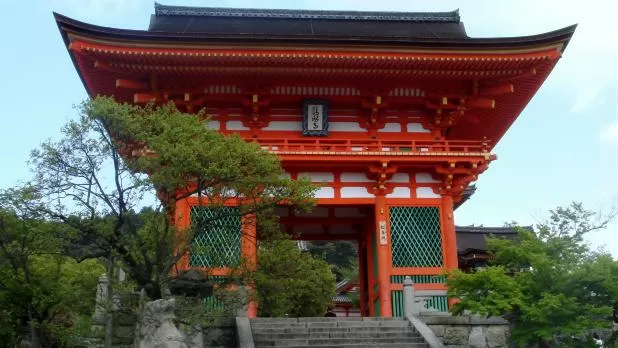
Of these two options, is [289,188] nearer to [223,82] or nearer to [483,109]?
[223,82]

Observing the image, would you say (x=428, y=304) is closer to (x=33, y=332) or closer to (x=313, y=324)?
(x=313, y=324)

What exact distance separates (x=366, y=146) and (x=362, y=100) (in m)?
1.34

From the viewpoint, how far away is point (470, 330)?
12.7 meters

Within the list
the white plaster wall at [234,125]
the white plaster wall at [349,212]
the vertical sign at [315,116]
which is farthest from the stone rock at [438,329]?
the white plaster wall at [234,125]

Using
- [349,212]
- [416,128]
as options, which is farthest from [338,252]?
[416,128]

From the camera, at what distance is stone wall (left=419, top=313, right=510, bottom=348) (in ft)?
41.4

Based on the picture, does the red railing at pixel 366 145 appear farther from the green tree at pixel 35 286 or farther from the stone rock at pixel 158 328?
the stone rock at pixel 158 328

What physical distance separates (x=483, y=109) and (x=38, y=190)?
11.9 m

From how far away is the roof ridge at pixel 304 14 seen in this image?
1992cm

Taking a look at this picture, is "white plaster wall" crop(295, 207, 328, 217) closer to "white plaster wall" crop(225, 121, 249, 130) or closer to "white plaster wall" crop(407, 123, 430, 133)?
"white plaster wall" crop(225, 121, 249, 130)

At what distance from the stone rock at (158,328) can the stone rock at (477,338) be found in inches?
253

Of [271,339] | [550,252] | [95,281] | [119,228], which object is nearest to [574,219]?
[550,252]

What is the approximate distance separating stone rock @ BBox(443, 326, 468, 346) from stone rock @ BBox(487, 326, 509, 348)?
1.53ft

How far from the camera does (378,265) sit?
49.8 ft
